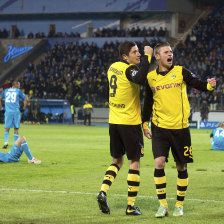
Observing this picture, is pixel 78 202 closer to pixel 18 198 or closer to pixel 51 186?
pixel 18 198

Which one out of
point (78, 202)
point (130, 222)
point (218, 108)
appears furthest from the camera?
point (218, 108)

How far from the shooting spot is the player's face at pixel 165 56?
854 cm

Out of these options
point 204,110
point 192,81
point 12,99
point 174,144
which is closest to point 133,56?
point 192,81

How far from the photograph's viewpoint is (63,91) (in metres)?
53.5

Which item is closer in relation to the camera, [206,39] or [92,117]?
[92,117]

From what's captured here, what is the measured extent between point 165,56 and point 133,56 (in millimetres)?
544

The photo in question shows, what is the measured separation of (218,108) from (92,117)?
1076cm

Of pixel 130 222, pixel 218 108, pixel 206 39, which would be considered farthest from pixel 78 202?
pixel 206 39

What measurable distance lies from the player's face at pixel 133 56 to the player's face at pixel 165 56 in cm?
39

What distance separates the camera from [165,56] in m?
8.58

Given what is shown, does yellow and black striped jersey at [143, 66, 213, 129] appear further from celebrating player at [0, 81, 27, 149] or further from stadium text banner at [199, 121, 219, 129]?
stadium text banner at [199, 121, 219, 129]

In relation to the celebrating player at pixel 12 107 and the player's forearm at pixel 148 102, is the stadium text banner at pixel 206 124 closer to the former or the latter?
the celebrating player at pixel 12 107

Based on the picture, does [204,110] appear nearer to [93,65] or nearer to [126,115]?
[93,65]

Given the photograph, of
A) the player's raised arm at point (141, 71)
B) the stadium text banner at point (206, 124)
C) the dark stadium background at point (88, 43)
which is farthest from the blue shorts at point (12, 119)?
the dark stadium background at point (88, 43)
